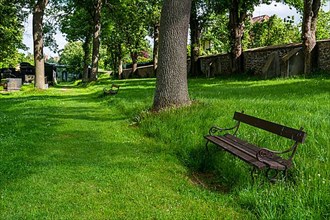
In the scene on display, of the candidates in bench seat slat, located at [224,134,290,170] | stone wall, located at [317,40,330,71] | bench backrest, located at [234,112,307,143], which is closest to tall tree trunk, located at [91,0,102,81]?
stone wall, located at [317,40,330,71]

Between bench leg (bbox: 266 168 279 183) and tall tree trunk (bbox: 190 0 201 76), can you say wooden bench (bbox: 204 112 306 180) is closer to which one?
bench leg (bbox: 266 168 279 183)

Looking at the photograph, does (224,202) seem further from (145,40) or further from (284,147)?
(145,40)

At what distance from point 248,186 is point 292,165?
0.62 m

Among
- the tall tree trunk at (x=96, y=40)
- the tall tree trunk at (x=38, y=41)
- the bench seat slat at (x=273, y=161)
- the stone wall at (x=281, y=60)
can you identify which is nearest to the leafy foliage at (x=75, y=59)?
the tall tree trunk at (x=96, y=40)

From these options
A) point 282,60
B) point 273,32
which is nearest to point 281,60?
point 282,60

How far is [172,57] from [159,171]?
4.64m

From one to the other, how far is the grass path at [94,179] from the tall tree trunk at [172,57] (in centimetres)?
140

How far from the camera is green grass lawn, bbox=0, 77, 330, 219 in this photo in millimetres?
3930

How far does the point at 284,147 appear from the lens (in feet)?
17.3

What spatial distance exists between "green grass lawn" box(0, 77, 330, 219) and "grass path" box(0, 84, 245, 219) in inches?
0.5

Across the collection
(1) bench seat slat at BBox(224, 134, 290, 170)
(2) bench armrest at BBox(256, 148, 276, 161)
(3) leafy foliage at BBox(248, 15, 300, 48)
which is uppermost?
(3) leafy foliage at BBox(248, 15, 300, 48)

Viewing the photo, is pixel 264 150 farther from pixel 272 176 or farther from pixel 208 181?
pixel 208 181

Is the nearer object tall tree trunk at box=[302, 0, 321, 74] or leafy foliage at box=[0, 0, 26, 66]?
tall tree trunk at box=[302, 0, 321, 74]

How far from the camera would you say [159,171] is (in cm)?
557
